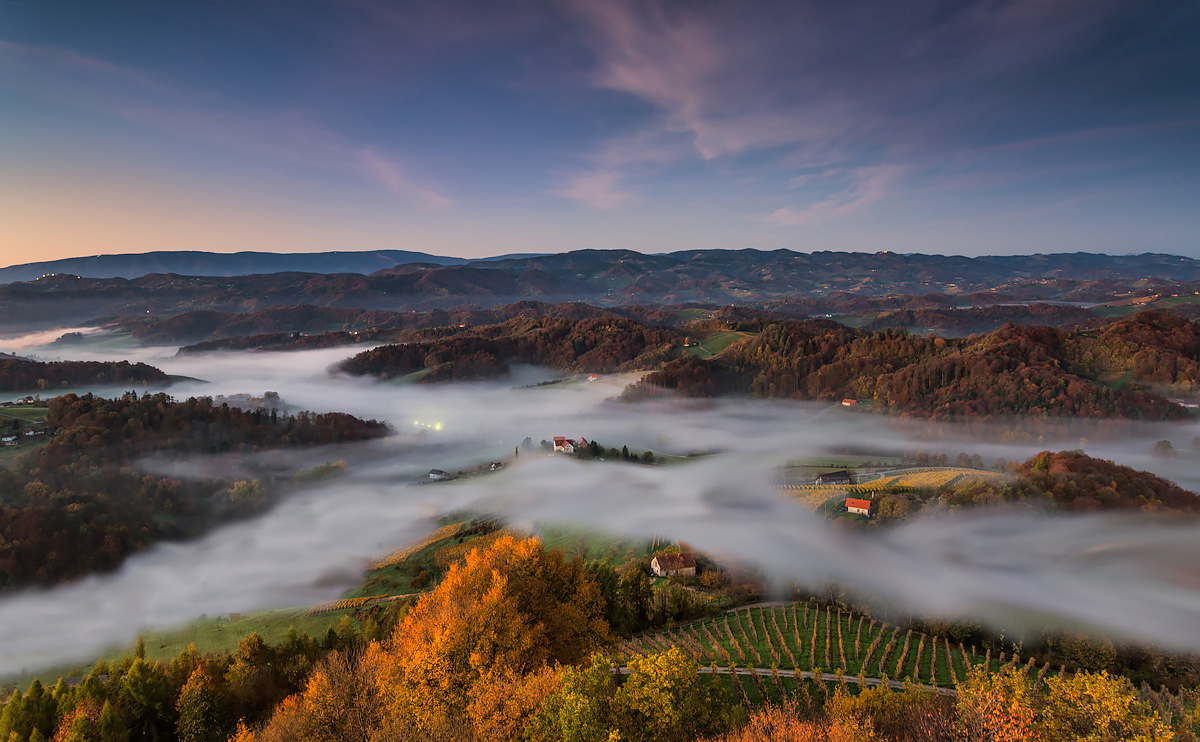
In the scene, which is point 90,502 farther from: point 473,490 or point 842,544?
point 842,544

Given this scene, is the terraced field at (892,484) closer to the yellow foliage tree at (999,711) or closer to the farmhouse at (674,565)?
the farmhouse at (674,565)

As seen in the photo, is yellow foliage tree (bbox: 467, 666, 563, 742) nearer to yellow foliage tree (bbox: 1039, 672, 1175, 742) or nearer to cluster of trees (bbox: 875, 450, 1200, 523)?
yellow foliage tree (bbox: 1039, 672, 1175, 742)

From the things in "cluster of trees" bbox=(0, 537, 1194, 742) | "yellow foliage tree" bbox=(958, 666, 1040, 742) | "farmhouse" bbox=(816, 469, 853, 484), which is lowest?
"farmhouse" bbox=(816, 469, 853, 484)

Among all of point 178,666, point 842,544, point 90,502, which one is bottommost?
point 842,544

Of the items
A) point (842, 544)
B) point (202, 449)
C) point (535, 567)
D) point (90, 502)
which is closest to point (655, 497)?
point (842, 544)

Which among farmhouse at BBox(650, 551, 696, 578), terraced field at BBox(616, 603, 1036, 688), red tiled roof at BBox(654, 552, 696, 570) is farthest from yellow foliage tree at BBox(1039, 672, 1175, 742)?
red tiled roof at BBox(654, 552, 696, 570)
